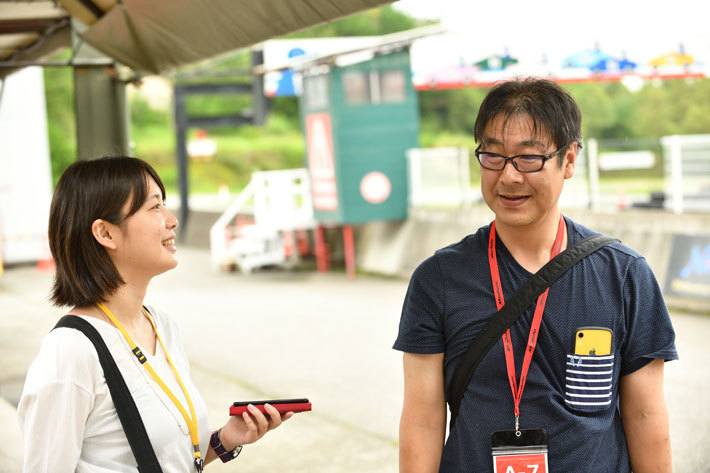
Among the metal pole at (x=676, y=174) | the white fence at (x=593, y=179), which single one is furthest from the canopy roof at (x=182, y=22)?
the metal pole at (x=676, y=174)

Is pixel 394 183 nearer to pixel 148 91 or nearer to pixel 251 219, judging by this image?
pixel 251 219

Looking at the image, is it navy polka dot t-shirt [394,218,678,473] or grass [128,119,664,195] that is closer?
navy polka dot t-shirt [394,218,678,473]

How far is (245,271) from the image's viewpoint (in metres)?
17.5

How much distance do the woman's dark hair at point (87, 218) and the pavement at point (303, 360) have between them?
95cm

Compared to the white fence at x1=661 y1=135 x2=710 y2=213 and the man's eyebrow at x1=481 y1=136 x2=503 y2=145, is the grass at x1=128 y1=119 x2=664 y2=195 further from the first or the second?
the man's eyebrow at x1=481 y1=136 x2=503 y2=145

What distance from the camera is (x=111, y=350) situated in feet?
7.99

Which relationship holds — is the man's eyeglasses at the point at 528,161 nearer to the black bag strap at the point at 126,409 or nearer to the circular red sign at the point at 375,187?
the black bag strap at the point at 126,409

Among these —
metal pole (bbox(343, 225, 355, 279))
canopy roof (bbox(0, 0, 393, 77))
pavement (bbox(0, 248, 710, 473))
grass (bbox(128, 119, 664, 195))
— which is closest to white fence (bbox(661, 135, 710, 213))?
pavement (bbox(0, 248, 710, 473))

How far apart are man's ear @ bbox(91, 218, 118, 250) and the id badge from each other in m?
1.16

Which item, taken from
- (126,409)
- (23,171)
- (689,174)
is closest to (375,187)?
(689,174)

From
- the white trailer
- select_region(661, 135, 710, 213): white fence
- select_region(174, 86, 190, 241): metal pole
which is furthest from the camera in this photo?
select_region(174, 86, 190, 241): metal pole

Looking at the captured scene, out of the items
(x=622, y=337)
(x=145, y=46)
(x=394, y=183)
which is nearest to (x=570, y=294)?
(x=622, y=337)

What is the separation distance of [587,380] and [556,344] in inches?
4.9

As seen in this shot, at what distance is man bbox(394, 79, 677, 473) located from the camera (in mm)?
2438
